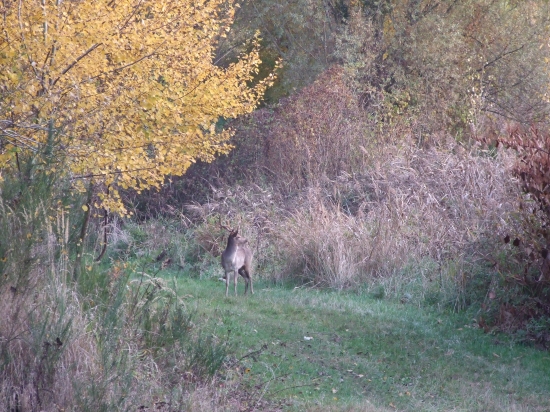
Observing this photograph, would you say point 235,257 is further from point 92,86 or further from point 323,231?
point 92,86

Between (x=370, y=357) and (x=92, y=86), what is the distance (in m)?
4.47

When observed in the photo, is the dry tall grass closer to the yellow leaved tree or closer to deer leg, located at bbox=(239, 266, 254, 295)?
deer leg, located at bbox=(239, 266, 254, 295)

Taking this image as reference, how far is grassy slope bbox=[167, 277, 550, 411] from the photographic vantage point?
785 cm

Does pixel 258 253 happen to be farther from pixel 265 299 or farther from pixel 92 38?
pixel 92 38

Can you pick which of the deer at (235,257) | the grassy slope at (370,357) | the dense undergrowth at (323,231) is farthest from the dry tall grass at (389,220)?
the deer at (235,257)

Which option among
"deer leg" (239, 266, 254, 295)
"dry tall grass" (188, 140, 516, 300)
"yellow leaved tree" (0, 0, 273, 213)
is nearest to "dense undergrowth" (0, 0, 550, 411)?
"dry tall grass" (188, 140, 516, 300)

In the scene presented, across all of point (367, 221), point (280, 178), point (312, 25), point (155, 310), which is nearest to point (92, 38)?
point (155, 310)

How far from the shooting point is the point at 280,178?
1780 centimetres

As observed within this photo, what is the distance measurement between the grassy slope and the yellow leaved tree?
83.7 inches

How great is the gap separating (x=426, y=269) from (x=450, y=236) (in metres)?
0.65

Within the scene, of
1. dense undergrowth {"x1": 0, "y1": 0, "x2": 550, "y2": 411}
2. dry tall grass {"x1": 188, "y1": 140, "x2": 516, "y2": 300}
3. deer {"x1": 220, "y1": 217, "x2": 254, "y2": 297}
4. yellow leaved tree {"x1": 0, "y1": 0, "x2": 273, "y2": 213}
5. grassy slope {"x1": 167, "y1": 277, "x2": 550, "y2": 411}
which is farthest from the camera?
dry tall grass {"x1": 188, "y1": 140, "x2": 516, "y2": 300}

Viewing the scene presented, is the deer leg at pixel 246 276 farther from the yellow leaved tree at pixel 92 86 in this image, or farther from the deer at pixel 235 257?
the yellow leaved tree at pixel 92 86

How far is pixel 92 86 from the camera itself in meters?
8.89

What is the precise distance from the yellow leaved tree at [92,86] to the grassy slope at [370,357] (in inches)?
83.7
